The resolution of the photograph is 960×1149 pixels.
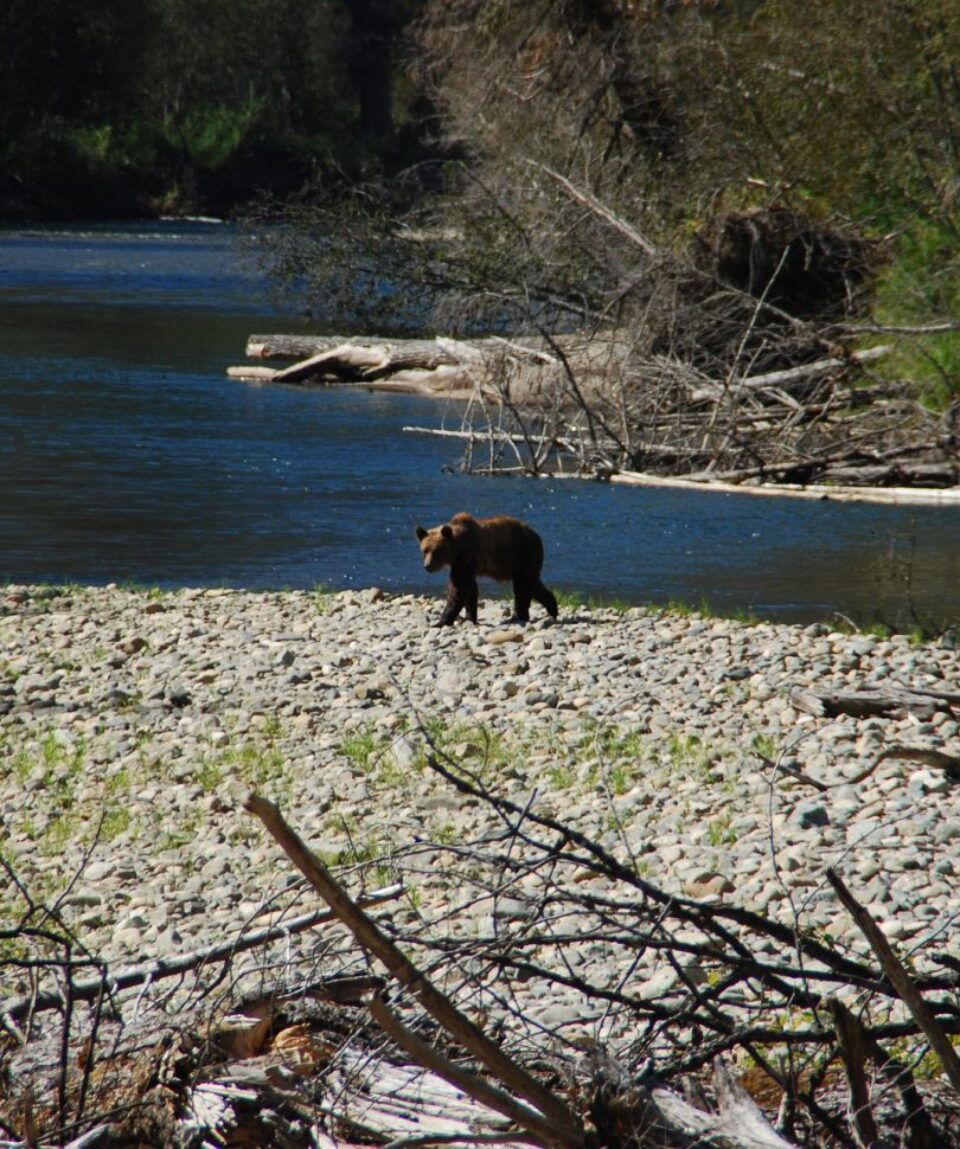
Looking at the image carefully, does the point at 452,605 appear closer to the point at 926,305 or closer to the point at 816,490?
the point at 816,490

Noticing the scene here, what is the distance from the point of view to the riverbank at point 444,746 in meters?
6.05

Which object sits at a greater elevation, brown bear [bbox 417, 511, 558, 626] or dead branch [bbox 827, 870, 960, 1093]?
dead branch [bbox 827, 870, 960, 1093]

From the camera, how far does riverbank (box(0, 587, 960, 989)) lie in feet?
19.8

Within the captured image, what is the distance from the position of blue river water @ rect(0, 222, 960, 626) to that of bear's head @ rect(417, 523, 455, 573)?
3055mm

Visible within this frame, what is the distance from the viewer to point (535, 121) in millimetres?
26750

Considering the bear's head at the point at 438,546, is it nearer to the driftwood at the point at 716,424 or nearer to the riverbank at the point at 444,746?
the riverbank at the point at 444,746

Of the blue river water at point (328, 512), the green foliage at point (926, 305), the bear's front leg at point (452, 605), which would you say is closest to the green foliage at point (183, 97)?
the blue river water at point (328, 512)

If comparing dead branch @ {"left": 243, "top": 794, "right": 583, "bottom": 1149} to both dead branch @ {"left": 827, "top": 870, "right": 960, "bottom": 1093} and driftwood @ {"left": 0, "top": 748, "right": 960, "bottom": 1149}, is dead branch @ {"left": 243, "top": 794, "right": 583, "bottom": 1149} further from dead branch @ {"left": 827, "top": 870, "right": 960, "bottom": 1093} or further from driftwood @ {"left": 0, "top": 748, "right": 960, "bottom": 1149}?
dead branch @ {"left": 827, "top": 870, "right": 960, "bottom": 1093}

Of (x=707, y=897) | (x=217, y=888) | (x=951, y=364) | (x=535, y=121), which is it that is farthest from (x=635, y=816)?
(x=535, y=121)

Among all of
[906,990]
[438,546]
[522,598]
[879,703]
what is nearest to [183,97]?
[522,598]

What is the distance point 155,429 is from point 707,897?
16785mm

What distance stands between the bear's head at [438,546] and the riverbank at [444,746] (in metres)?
0.52

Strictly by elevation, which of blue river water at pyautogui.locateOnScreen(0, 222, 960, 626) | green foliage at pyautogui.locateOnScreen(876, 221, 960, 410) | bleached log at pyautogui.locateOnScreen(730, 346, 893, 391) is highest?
green foliage at pyautogui.locateOnScreen(876, 221, 960, 410)

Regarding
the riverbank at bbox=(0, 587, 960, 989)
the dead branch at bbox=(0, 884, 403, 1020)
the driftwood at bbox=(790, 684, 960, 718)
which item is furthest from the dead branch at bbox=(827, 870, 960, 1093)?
the driftwood at bbox=(790, 684, 960, 718)
